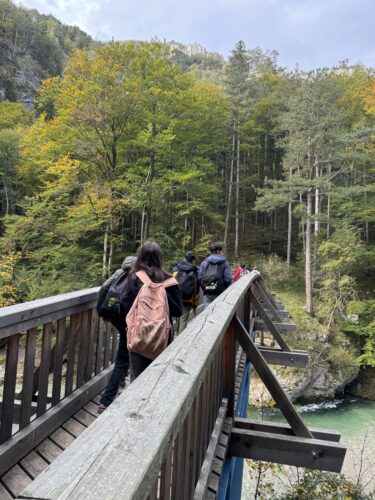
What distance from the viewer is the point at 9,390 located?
8.12 feet

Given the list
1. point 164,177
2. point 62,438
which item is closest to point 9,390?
point 62,438

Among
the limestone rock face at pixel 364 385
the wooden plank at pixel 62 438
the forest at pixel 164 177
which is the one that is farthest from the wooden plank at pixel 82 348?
the limestone rock face at pixel 364 385

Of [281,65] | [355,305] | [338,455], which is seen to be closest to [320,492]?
[338,455]

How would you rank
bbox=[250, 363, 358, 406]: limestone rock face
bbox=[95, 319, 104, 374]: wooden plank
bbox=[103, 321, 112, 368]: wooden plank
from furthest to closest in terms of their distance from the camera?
bbox=[250, 363, 358, 406]: limestone rock face → bbox=[103, 321, 112, 368]: wooden plank → bbox=[95, 319, 104, 374]: wooden plank

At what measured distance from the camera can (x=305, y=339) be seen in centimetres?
1741

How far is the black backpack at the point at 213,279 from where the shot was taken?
5.84m

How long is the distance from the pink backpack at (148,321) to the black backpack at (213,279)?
121 inches

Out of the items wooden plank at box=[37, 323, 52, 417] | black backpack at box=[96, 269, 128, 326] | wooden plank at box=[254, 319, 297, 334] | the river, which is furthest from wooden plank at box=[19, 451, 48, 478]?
the river

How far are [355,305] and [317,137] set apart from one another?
8902 millimetres

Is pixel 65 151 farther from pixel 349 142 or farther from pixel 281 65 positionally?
pixel 281 65

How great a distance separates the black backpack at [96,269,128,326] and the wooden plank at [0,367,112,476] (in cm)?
81

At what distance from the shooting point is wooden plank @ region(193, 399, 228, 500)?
1837 mm

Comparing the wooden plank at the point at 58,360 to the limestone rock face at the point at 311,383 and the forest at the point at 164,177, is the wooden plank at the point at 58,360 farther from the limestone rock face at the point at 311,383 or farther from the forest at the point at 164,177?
the limestone rock face at the point at 311,383

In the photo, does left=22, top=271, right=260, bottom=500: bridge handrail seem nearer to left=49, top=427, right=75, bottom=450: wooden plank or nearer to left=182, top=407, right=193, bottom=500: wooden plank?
left=182, top=407, right=193, bottom=500: wooden plank
